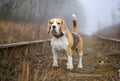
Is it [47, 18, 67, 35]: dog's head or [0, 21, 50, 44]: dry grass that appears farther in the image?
[0, 21, 50, 44]: dry grass

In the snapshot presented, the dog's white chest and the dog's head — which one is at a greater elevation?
the dog's head

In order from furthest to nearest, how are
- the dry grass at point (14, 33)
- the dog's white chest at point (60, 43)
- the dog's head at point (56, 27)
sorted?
the dry grass at point (14, 33), the dog's white chest at point (60, 43), the dog's head at point (56, 27)

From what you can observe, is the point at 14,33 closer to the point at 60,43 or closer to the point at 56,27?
the point at 60,43

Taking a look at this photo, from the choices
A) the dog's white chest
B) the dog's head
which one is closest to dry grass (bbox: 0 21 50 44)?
the dog's white chest

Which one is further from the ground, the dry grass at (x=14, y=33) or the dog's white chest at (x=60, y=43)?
the dry grass at (x=14, y=33)

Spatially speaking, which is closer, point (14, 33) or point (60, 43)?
point (60, 43)

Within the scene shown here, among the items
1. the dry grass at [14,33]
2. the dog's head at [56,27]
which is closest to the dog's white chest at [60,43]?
the dog's head at [56,27]

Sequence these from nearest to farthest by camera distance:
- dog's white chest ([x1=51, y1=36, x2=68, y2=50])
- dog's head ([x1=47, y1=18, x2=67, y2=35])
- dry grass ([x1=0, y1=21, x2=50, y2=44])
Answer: dog's head ([x1=47, y1=18, x2=67, y2=35]) → dog's white chest ([x1=51, y1=36, x2=68, y2=50]) → dry grass ([x1=0, y1=21, x2=50, y2=44])

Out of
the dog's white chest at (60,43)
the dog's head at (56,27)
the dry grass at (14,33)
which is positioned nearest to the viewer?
the dog's head at (56,27)

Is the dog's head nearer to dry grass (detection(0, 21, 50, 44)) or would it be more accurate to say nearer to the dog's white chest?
the dog's white chest

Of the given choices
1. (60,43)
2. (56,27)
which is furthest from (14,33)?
(56,27)

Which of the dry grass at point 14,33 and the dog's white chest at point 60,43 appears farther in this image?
the dry grass at point 14,33

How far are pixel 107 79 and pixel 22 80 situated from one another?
5.65 ft

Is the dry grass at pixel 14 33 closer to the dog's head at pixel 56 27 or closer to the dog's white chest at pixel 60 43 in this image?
the dog's white chest at pixel 60 43
